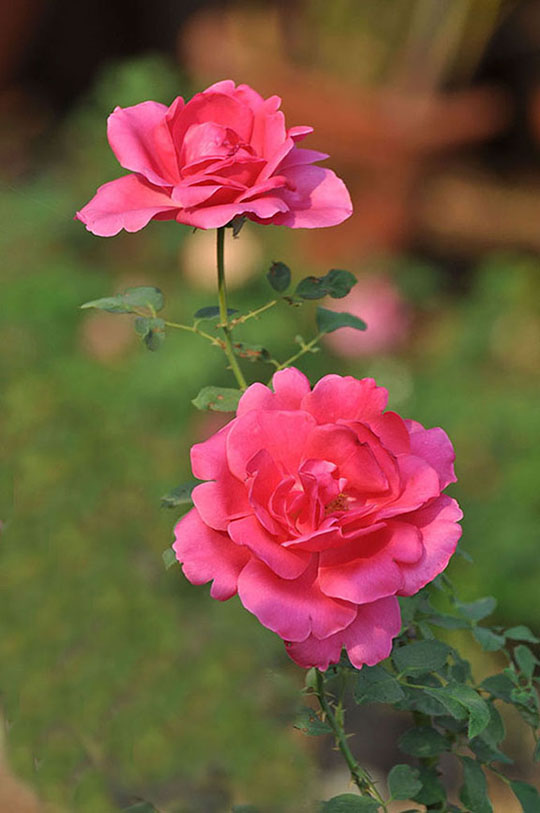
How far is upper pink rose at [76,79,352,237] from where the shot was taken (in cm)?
59

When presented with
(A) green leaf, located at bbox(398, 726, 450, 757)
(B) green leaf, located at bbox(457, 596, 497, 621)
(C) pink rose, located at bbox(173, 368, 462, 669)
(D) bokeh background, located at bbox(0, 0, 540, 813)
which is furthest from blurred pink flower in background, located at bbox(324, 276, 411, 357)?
(C) pink rose, located at bbox(173, 368, 462, 669)

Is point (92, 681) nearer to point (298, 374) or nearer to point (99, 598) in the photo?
point (99, 598)

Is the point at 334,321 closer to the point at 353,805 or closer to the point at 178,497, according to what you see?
the point at 178,497

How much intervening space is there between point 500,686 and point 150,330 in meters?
0.34

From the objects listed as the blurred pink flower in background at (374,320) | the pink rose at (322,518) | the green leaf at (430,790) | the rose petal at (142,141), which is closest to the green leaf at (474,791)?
the green leaf at (430,790)

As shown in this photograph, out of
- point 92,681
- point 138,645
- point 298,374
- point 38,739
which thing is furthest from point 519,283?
point 298,374

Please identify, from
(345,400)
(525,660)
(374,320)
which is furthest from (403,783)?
(374,320)

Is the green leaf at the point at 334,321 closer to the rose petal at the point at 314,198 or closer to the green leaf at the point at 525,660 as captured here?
the rose petal at the point at 314,198

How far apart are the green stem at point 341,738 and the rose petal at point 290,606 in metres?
0.09

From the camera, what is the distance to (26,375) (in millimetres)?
2414

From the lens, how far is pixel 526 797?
2.44 feet

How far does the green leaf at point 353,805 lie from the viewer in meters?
0.63

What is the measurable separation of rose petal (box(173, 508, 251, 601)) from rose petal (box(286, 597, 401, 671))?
0.05 m

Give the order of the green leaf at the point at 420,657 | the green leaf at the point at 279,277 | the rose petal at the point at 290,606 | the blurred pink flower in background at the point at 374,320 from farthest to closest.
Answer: the blurred pink flower in background at the point at 374,320 < the green leaf at the point at 279,277 < the green leaf at the point at 420,657 < the rose petal at the point at 290,606
